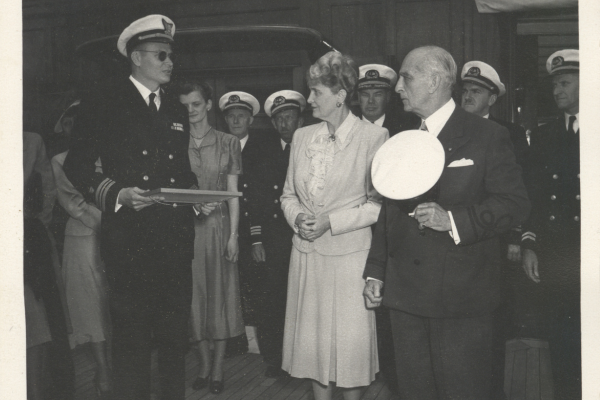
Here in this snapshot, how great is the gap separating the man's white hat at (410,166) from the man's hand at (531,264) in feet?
3.35

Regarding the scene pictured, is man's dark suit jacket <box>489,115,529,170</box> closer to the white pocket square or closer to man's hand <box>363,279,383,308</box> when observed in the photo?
the white pocket square

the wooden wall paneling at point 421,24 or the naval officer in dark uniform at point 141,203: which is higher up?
the wooden wall paneling at point 421,24

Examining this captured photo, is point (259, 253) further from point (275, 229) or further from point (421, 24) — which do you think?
point (421, 24)

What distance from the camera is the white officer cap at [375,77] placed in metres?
3.90

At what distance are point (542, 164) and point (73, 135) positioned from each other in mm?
2401

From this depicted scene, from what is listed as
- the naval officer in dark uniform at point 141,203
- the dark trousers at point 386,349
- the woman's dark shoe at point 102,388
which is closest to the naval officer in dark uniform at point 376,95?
the dark trousers at point 386,349

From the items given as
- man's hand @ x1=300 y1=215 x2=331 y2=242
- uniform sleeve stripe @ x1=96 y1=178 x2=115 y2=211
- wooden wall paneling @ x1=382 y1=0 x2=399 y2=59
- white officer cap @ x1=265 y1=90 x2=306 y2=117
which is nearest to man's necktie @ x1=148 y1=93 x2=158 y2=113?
uniform sleeve stripe @ x1=96 y1=178 x2=115 y2=211

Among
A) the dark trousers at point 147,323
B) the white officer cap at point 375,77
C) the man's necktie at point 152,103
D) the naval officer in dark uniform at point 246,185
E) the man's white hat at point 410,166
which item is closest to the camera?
the man's white hat at point 410,166

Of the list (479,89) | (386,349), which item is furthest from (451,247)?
(386,349)

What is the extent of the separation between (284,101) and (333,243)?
1579 mm

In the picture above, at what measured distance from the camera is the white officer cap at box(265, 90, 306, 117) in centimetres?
406

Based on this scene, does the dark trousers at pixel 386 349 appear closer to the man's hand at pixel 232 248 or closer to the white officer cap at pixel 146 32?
the man's hand at pixel 232 248
